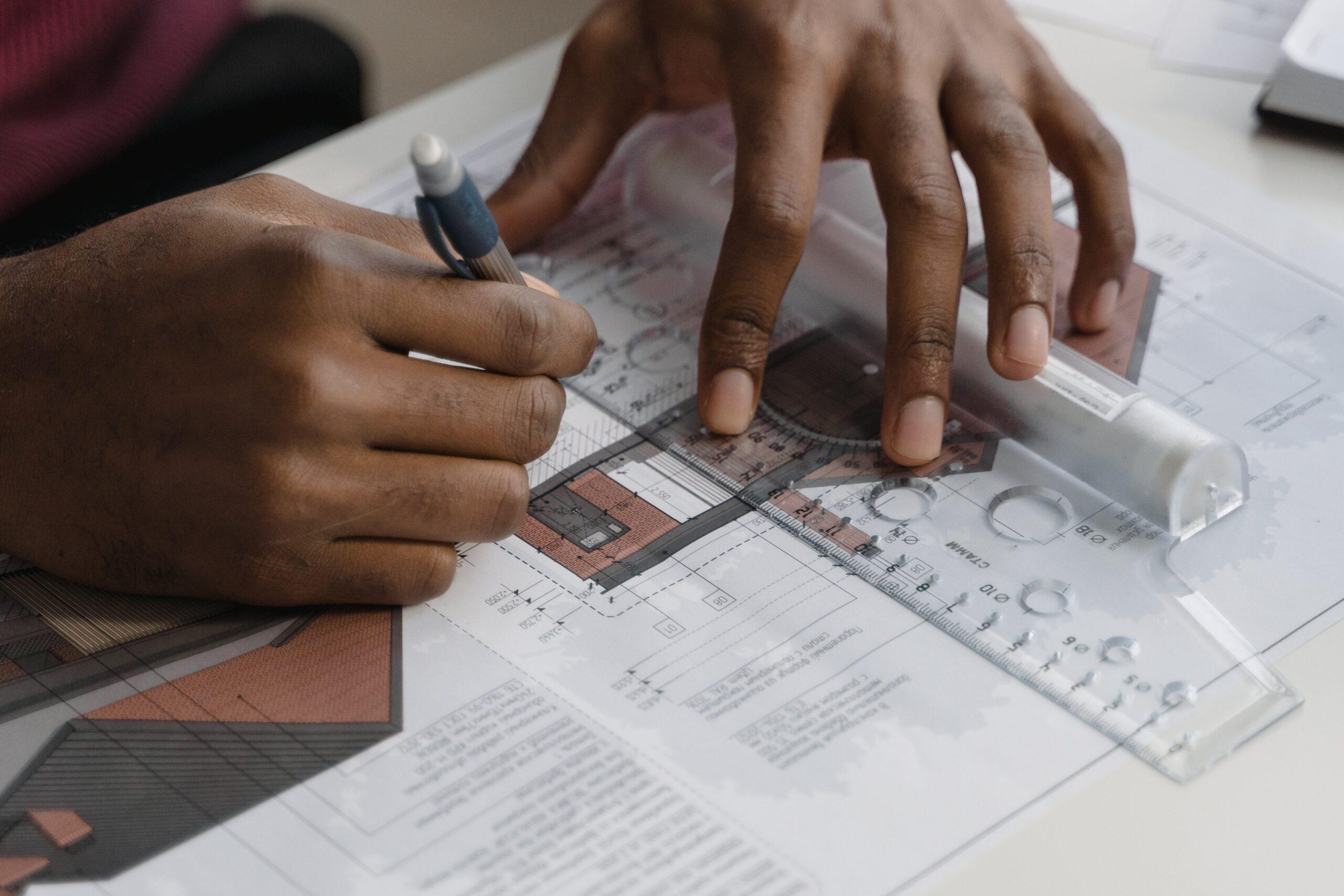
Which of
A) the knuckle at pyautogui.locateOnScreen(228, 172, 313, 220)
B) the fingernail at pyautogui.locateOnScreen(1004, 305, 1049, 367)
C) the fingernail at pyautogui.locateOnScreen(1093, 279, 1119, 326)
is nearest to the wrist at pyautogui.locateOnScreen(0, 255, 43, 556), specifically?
the knuckle at pyautogui.locateOnScreen(228, 172, 313, 220)

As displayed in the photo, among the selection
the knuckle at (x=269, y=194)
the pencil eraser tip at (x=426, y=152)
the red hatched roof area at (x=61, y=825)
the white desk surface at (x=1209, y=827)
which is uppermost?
the pencil eraser tip at (x=426, y=152)

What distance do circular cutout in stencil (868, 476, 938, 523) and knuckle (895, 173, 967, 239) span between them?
174 mm

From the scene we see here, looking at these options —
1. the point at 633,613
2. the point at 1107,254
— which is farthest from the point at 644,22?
the point at 633,613

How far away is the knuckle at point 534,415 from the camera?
67 cm

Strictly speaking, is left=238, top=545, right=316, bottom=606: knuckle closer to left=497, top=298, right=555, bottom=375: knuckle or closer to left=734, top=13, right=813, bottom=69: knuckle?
left=497, top=298, right=555, bottom=375: knuckle

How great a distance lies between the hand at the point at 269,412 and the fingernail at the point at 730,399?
11cm

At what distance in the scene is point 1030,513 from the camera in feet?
2.35

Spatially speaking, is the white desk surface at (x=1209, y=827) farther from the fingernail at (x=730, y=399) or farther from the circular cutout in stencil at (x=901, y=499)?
the fingernail at (x=730, y=399)

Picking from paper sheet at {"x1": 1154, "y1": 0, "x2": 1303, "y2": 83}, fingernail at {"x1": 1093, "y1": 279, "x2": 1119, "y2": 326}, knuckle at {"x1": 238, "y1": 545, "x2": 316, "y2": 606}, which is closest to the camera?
knuckle at {"x1": 238, "y1": 545, "x2": 316, "y2": 606}

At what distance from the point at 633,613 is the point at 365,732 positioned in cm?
16

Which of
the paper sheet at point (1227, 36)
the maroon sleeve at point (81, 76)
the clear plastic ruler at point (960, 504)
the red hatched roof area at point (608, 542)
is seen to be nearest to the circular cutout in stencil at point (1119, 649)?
the clear plastic ruler at point (960, 504)

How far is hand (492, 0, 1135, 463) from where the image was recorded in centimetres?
77

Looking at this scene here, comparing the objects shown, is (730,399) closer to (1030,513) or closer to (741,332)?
(741,332)

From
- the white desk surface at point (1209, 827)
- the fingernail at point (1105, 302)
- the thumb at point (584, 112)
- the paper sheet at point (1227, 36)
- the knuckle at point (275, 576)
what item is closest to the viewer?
the white desk surface at point (1209, 827)
